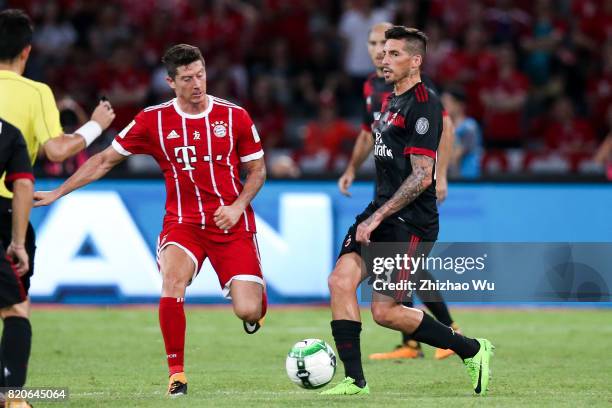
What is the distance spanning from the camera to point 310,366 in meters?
7.88

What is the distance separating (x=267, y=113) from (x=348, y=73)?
1.49 metres

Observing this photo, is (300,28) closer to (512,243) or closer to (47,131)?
(512,243)

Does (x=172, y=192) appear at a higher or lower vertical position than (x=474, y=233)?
higher

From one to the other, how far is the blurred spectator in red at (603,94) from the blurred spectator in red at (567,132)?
0.34 m

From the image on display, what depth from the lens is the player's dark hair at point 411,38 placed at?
313 inches

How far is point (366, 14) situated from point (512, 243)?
20.2 ft

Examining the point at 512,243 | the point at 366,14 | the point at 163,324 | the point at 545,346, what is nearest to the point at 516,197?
the point at 512,243

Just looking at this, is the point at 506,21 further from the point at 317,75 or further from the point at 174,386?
the point at 174,386

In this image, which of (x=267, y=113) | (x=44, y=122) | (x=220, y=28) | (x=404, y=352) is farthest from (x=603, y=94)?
(x=44, y=122)

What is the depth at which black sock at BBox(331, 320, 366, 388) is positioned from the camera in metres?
7.84

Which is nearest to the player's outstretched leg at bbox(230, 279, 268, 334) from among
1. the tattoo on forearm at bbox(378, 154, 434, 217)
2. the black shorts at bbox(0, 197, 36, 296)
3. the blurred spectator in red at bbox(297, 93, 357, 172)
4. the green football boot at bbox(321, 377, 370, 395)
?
the green football boot at bbox(321, 377, 370, 395)

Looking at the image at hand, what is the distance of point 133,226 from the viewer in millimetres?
13781

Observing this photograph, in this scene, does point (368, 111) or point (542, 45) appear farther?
point (542, 45)

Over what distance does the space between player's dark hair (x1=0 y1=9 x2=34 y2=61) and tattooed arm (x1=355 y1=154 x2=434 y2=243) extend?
2.40 metres
